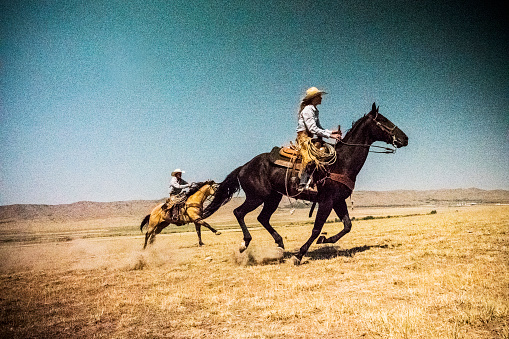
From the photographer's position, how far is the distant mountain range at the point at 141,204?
9412 centimetres

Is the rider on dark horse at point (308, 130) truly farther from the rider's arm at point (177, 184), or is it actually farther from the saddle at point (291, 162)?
the rider's arm at point (177, 184)

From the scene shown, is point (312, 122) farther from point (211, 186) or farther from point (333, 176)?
point (211, 186)

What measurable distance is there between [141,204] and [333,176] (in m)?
121

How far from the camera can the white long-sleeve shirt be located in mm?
7582

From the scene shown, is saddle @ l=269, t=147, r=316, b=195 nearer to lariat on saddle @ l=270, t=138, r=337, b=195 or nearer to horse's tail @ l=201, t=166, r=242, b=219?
lariat on saddle @ l=270, t=138, r=337, b=195

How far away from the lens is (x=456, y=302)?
4078 mm

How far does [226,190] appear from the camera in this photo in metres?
10.1

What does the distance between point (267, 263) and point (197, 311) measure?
139 inches

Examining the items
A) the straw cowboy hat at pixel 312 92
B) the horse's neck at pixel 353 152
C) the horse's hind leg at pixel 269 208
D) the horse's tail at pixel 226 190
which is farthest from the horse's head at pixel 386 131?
the horse's tail at pixel 226 190

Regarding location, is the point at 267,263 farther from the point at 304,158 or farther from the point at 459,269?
the point at 459,269

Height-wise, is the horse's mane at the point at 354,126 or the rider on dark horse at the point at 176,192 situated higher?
the horse's mane at the point at 354,126

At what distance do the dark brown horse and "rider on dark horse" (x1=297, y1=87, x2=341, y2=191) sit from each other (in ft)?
0.94

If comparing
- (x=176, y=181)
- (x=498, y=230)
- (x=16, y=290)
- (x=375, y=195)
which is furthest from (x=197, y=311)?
(x=375, y=195)

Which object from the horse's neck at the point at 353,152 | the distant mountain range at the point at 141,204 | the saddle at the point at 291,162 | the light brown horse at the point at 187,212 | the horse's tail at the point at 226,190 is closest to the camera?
the horse's neck at the point at 353,152
